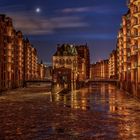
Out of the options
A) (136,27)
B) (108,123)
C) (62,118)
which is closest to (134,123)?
(108,123)

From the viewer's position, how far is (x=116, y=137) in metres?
29.1

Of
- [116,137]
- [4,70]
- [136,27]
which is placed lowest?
[116,137]

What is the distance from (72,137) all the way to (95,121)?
10190 mm

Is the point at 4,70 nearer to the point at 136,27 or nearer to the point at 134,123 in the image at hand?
the point at 136,27

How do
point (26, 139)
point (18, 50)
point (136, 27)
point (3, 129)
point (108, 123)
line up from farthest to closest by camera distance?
point (18, 50)
point (136, 27)
point (108, 123)
point (3, 129)
point (26, 139)

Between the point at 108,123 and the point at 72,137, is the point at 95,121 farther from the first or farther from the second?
the point at 72,137

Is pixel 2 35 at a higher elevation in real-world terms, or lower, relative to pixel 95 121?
higher

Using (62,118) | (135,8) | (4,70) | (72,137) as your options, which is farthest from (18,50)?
(72,137)

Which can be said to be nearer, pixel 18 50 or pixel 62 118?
pixel 62 118

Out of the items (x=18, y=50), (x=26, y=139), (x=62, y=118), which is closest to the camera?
(x=26, y=139)

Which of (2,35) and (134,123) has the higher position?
(2,35)

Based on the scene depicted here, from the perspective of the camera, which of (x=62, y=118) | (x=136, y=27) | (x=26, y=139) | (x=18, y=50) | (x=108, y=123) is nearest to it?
(x=26, y=139)

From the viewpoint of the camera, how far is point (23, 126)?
34781mm

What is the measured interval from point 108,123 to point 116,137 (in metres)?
Result: 8.03
